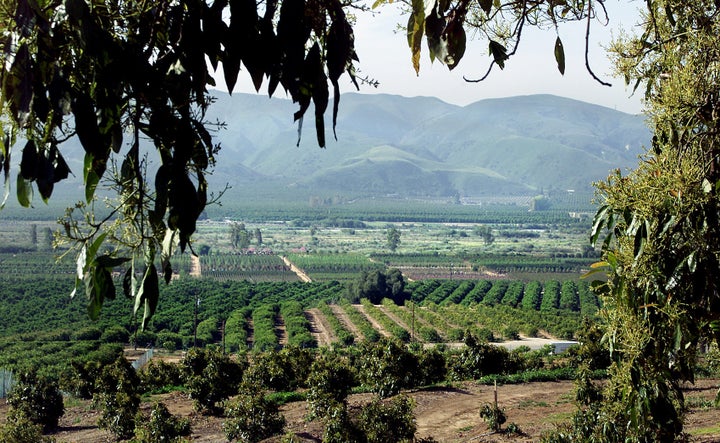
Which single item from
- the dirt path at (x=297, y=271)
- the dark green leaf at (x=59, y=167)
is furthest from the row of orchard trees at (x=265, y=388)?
the dirt path at (x=297, y=271)

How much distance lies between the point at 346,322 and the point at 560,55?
3740 centimetres

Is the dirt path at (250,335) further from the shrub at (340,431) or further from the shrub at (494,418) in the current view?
the shrub at (340,431)

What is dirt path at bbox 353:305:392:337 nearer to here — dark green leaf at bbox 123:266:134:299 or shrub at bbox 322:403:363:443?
shrub at bbox 322:403:363:443

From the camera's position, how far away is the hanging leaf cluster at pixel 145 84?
4.00ft

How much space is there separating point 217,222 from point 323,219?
29.2 m

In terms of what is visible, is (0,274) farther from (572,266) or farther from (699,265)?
(699,265)

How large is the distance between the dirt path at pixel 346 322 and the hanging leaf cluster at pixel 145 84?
32.2m

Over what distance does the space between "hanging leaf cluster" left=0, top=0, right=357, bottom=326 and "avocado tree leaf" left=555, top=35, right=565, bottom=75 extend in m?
0.96

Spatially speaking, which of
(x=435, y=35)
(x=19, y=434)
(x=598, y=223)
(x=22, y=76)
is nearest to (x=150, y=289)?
(x=22, y=76)

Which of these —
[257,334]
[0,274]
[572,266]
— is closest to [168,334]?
[257,334]

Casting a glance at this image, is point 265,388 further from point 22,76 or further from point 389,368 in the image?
point 22,76

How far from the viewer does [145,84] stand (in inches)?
51.2

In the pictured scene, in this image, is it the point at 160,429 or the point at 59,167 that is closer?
the point at 59,167

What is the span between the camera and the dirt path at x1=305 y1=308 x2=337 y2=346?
33.7 metres
